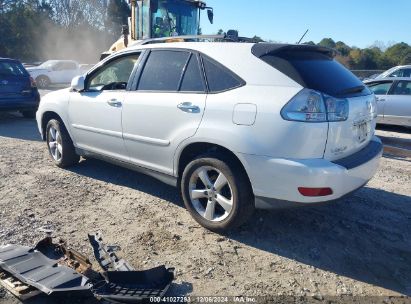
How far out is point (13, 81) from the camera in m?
9.30

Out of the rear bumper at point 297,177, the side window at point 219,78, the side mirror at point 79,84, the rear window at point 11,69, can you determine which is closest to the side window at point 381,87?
the rear bumper at point 297,177

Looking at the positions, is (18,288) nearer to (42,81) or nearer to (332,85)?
(332,85)

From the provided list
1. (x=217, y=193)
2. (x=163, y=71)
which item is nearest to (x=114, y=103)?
(x=163, y=71)

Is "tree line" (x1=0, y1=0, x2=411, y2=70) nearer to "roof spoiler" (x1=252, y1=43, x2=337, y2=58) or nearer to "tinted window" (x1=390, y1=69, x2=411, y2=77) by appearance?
"tinted window" (x1=390, y1=69, x2=411, y2=77)

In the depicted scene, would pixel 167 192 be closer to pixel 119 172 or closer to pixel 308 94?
pixel 119 172

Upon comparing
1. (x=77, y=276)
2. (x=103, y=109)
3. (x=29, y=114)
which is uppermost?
(x=103, y=109)

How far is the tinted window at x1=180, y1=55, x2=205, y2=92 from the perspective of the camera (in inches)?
142

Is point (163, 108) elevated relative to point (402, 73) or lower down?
lower down

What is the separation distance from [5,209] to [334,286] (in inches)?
134

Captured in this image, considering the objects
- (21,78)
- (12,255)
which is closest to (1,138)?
(21,78)

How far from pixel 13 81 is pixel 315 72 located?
329 inches

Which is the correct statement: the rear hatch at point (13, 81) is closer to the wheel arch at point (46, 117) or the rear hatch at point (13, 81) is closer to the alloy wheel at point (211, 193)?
the wheel arch at point (46, 117)

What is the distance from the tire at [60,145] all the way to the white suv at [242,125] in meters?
1.15

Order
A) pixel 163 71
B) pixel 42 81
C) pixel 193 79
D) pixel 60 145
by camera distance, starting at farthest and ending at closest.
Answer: pixel 42 81, pixel 60 145, pixel 163 71, pixel 193 79
